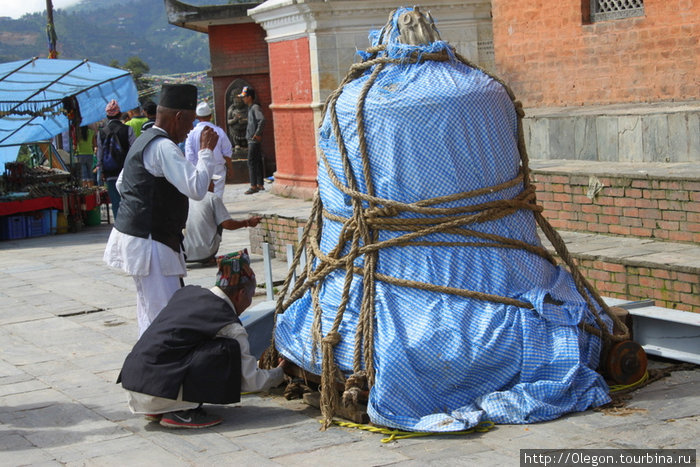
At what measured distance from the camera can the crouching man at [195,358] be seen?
16.4ft

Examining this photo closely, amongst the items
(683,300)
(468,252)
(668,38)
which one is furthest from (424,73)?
(668,38)

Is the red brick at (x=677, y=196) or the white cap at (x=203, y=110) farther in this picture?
the white cap at (x=203, y=110)

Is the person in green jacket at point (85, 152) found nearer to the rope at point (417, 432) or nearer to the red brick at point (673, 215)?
the red brick at point (673, 215)

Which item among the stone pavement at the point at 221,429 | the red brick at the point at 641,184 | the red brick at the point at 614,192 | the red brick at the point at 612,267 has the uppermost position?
the red brick at the point at 641,184

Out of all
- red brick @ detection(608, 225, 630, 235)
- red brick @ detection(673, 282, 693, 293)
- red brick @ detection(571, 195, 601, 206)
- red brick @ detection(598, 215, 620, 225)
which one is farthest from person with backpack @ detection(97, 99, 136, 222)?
red brick @ detection(673, 282, 693, 293)

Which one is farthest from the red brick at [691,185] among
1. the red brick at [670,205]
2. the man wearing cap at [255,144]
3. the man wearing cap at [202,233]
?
the man wearing cap at [255,144]

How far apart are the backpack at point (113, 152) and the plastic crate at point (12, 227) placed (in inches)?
85.2

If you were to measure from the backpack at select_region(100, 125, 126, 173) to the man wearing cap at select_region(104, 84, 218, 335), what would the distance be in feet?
23.3

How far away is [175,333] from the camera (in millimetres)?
5020

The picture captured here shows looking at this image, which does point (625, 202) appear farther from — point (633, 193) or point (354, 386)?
point (354, 386)

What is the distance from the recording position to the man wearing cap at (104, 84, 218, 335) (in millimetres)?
5441

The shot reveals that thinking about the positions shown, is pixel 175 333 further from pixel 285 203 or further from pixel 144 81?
pixel 144 81

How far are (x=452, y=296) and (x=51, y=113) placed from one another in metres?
12.1

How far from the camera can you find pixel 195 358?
5.02 metres
